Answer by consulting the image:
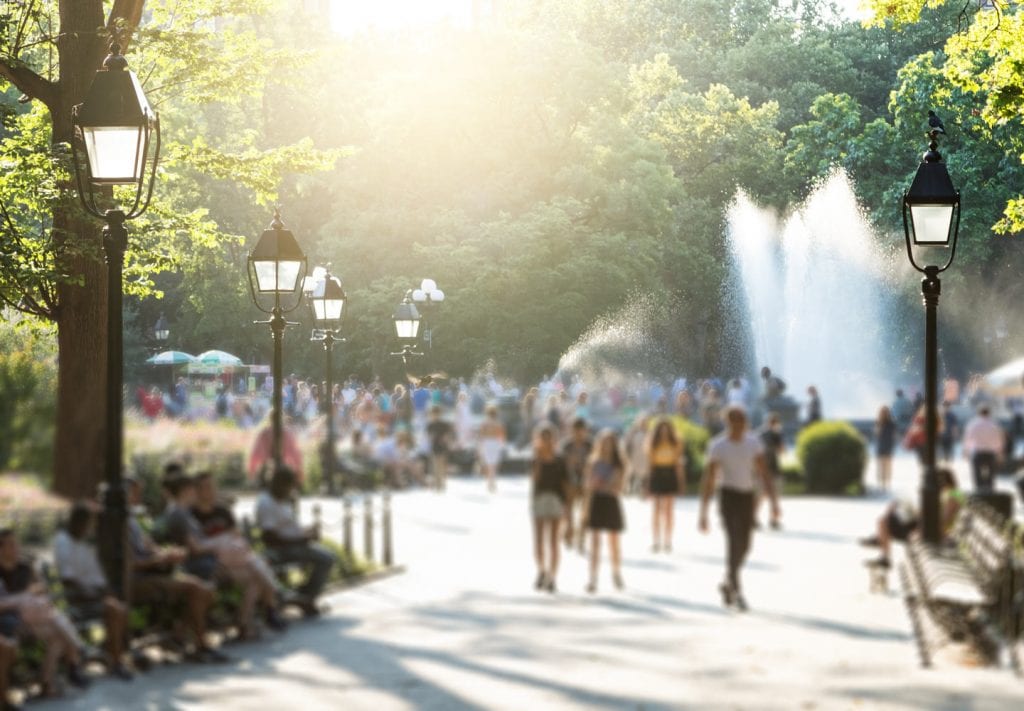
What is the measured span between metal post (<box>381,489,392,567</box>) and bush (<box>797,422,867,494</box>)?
10.4ft

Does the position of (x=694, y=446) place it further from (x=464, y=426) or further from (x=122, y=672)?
(x=122, y=672)

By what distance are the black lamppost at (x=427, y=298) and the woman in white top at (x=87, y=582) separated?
16.2 metres

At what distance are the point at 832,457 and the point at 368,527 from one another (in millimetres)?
4520

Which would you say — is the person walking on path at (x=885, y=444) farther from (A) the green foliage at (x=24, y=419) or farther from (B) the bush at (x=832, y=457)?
(A) the green foliage at (x=24, y=419)

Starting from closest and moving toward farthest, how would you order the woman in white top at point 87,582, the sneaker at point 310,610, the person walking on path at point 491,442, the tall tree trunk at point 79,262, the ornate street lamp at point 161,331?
the woman in white top at point 87,582, the person walking on path at point 491,442, the sneaker at point 310,610, the tall tree trunk at point 79,262, the ornate street lamp at point 161,331

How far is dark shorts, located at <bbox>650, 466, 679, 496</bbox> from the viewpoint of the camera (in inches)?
423

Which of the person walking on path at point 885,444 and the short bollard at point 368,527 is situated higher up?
the person walking on path at point 885,444

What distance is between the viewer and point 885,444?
36.6 feet

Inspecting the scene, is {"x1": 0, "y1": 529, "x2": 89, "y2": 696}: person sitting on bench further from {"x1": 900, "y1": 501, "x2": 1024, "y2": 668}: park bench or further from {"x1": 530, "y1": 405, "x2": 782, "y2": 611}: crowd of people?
{"x1": 900, "y1": 501, "x2": 1024, "y2": 668}: park bench

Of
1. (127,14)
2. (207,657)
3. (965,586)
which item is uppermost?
(127,14)

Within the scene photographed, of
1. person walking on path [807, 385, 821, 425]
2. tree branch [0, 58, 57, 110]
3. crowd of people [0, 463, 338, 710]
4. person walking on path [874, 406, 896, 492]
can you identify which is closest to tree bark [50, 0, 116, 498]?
tree branch [0, 58, 57, 110]

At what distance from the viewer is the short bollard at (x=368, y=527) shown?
1311 cm

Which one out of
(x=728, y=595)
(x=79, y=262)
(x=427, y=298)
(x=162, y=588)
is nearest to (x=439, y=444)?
(x=162, y=588)

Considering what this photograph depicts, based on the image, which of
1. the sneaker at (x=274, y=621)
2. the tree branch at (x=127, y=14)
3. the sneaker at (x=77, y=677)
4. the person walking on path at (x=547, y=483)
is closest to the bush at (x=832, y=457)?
the person walking on path at (x=547, y=483)
